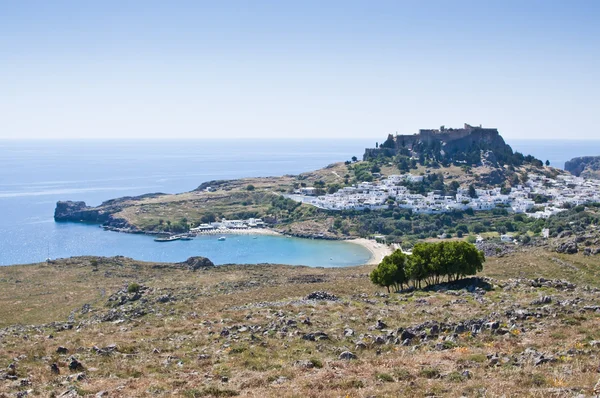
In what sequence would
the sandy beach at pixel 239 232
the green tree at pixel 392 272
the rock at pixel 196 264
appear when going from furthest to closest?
1. the sandy beach at pixel 239 232
2. the rock at pixel 196 264
3. the green tree at pixel 392 272

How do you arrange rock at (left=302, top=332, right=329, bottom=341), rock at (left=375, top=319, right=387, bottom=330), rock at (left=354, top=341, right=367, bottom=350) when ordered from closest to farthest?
rock at (left=354, top=341, right=367, bottom=350)
rock at (left=302, top=332, right=329, bottom=341)
rock at (left=375, top=319, right=387, bottom=330)

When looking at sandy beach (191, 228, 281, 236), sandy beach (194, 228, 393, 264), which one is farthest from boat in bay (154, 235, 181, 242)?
sandy beach (194, 228, 393, 264)

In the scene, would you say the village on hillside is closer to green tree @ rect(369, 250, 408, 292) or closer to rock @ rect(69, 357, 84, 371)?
green tree @ rect(369, 250, 408, 292)

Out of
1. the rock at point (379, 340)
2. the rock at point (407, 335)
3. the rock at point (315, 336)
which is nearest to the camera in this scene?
the rock at point (379, 340)

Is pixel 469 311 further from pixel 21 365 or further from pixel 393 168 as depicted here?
pixel 393 168

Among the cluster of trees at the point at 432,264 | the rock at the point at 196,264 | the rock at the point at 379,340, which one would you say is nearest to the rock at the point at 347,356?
the rock at the point at 379,340

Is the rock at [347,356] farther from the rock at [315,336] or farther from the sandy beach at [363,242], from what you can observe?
the sandy beach at [363,242]
